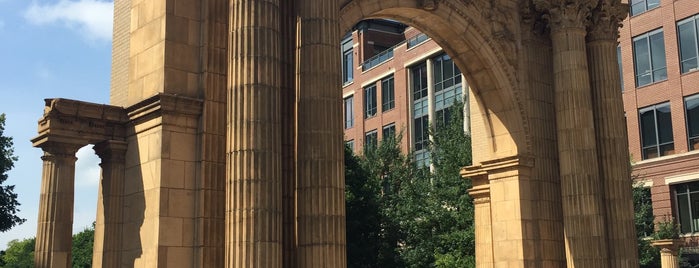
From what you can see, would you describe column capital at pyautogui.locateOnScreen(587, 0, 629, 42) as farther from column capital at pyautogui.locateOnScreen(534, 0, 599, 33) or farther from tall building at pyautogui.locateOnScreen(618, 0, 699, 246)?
tall building at pyautogui.locateOnScreen(618, 0, 699, 246)

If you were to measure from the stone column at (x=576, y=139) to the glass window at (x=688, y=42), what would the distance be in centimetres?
1910

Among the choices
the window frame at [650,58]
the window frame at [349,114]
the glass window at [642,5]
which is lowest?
the window frame at [650,58]

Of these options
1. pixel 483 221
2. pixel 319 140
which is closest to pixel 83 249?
pixel 483 221

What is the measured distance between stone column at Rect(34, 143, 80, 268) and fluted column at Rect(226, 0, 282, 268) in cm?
324

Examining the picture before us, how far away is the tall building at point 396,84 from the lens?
51250 mm

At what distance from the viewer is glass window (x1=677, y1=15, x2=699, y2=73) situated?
3753 centimetres

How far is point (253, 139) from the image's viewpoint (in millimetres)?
13359

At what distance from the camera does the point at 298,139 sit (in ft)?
47.1

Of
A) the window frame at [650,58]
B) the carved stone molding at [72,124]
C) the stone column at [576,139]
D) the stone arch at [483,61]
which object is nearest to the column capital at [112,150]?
the carved stone molding at [72,124]

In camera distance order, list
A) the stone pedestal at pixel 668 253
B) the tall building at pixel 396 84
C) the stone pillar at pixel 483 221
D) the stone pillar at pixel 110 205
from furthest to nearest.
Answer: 1. the tall building at pixel 396 84
2. the stone pedestal at pixel 668 253
3. the stone pillar at pixel 483 221
4. the stone pillar at pixel 110 205

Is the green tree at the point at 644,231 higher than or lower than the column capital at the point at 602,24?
lower

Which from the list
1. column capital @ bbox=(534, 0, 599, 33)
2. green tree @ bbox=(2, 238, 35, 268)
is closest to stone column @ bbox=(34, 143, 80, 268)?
column capital @ bbox=(534, 0, 599, 33)

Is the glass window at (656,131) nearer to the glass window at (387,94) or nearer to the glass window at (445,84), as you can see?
the glass window at (445,84)

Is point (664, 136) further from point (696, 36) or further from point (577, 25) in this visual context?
point (577, 25)
